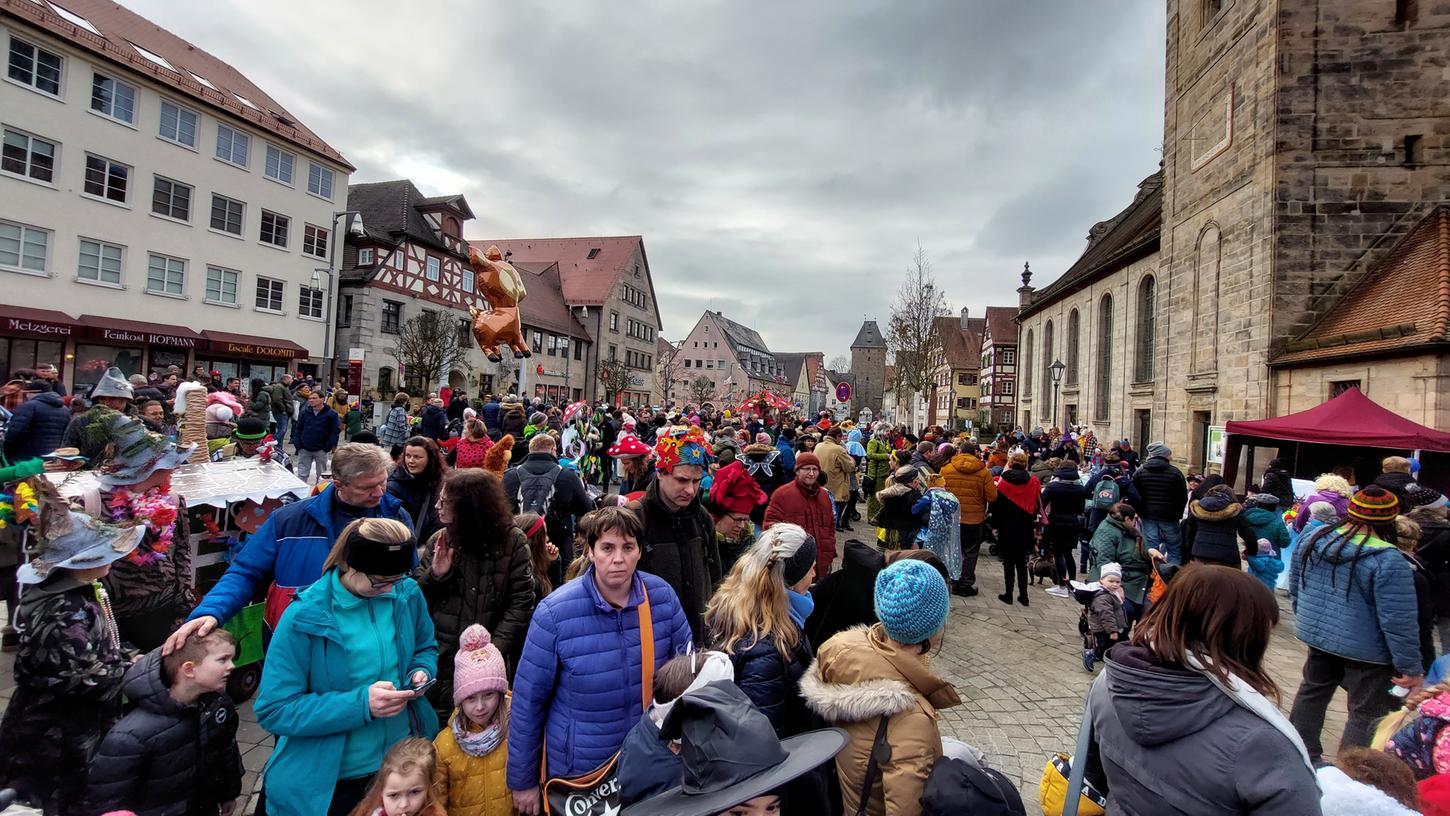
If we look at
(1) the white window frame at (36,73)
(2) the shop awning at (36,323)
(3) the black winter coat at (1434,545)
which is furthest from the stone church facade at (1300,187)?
(1) the white window frame at (36,73)

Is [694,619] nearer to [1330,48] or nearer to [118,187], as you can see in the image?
[1330,48]

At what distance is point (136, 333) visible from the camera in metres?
20.7

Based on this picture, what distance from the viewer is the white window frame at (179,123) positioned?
21.9m

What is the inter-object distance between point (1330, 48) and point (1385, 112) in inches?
75.7

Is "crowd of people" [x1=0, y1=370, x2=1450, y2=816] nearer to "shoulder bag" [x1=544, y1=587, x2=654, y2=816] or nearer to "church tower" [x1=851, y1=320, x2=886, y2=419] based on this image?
"shoulder bag" [x1=544, y1=587, x2=654, y2=816]

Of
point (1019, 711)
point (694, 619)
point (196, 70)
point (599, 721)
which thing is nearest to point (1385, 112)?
point (1019, 711)

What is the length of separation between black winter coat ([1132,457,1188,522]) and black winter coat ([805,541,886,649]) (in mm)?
5874

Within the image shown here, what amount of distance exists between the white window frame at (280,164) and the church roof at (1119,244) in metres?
33.2

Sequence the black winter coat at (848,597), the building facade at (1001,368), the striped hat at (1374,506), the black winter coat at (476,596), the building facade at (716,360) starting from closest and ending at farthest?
the black winter coat at (476,596), the black winter coat at (848,597), the striped hat at (1374,506), the building facade at (1001,368), the building facade at (716,360)

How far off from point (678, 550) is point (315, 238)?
3041cm

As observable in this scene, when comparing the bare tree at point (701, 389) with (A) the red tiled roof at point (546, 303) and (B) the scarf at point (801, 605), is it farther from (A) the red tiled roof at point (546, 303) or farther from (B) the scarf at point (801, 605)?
(B) the scarf at point (801, 605)

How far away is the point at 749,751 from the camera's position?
5.01ft

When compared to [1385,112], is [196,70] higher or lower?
higher

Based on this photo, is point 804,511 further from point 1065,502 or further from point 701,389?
point 701,389
